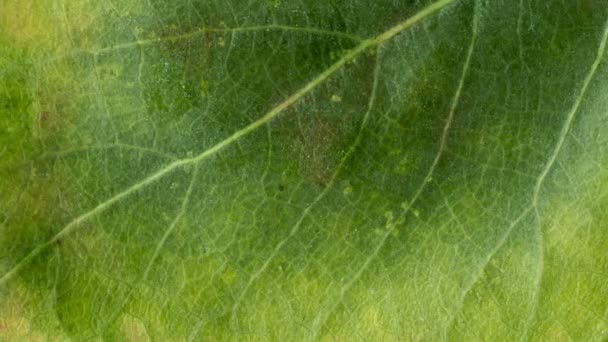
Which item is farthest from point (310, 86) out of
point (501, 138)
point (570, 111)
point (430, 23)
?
point (570, 111)

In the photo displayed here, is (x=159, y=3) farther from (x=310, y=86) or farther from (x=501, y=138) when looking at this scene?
(x=501, y=138)

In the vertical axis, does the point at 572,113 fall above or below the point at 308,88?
below

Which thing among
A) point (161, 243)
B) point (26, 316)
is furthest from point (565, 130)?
point (26, 316)

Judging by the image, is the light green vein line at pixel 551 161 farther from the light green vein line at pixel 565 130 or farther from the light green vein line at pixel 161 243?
the light green vein line at pixel 161 243

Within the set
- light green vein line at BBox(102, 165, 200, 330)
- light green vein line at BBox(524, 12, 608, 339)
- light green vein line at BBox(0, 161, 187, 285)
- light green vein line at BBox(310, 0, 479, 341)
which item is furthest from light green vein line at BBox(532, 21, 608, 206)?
light green vein line at BBox(0, 161, 187, 285)

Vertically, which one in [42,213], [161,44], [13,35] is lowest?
[42,213]

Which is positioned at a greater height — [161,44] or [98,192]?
[161,44]

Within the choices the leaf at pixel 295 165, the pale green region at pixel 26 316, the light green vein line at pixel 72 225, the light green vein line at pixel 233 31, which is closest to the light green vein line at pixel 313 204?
the leaf at pixel 295 165

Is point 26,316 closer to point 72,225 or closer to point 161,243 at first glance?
point 72,225
